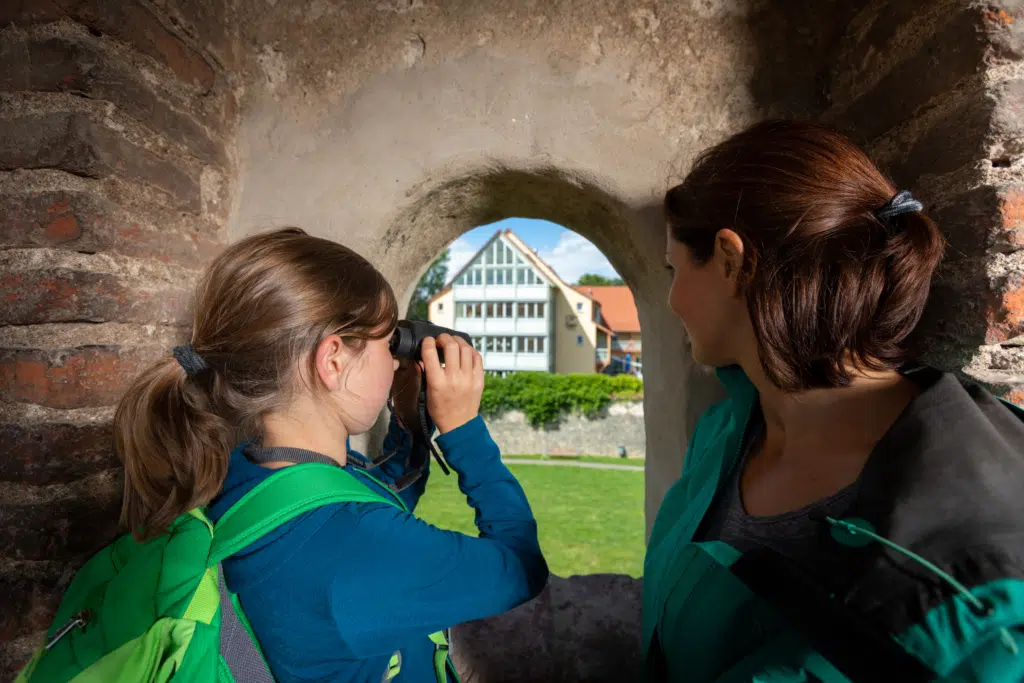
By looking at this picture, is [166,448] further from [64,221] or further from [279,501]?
[64,221]

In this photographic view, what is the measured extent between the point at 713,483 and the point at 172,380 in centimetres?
80

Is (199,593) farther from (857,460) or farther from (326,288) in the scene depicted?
(857,460)

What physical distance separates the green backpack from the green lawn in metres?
4.93

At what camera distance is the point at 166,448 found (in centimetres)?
78

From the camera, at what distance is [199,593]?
2.20ft

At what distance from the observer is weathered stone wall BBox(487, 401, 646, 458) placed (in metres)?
13.7

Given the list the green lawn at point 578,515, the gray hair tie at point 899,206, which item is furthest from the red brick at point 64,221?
the green lawn at point 578,515

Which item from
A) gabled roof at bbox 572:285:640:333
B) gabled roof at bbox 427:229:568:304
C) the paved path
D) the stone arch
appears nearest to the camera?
the stone arch

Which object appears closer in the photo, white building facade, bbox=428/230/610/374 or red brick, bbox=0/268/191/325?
red brick, bbox=0/268/191/325

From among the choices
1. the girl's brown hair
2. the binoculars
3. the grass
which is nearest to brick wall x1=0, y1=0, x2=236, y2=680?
A: the girl's brown hair

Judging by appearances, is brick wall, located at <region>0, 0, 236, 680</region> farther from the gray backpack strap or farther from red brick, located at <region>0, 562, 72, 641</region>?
the gray backpack strap

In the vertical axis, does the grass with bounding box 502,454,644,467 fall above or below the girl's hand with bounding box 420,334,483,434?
below

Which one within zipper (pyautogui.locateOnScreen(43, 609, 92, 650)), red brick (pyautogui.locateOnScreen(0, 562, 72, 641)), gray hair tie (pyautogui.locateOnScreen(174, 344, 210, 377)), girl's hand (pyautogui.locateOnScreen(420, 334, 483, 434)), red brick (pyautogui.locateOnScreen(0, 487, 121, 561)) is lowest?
red brick (pyautogui.locateOnScreen(0, 562, 72, 641))

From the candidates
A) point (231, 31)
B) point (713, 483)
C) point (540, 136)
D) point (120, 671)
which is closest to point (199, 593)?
point (120, 671)
